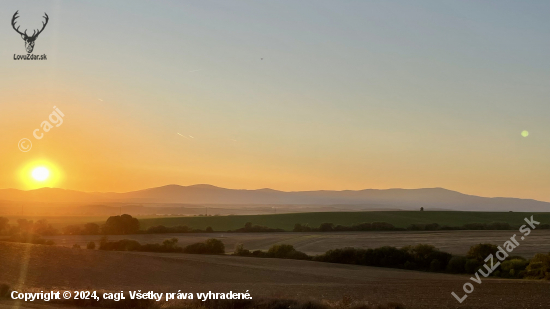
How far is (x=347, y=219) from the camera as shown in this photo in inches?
3883

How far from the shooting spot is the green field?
92.8 metres

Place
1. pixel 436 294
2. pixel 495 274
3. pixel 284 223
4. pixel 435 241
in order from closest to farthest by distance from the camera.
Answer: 1. pixel 436 294
2. pixel 495 274
3. pixel 435 241
4. pixel 284 223

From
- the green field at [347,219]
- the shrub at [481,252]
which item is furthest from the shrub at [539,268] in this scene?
the green field at [347,219]

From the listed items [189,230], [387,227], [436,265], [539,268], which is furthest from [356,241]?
[189,230]

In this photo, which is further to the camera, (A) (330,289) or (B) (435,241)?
(B) (435,241)

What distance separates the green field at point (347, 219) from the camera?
92812mm

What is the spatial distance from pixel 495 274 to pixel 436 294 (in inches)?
636

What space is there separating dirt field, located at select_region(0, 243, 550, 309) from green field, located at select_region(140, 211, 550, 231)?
163 feet

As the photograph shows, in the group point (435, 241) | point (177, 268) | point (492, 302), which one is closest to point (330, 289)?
point (492, 302)

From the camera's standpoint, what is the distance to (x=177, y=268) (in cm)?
3591

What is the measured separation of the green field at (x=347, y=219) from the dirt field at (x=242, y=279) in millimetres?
49622

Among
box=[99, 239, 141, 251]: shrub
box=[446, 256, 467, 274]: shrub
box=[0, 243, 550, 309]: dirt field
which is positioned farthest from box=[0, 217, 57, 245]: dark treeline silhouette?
box=[446, 256, 467, 274]: shrub

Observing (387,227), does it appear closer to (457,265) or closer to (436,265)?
(436,265)

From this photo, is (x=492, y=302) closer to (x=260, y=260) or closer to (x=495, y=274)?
(x=495, y=274)
